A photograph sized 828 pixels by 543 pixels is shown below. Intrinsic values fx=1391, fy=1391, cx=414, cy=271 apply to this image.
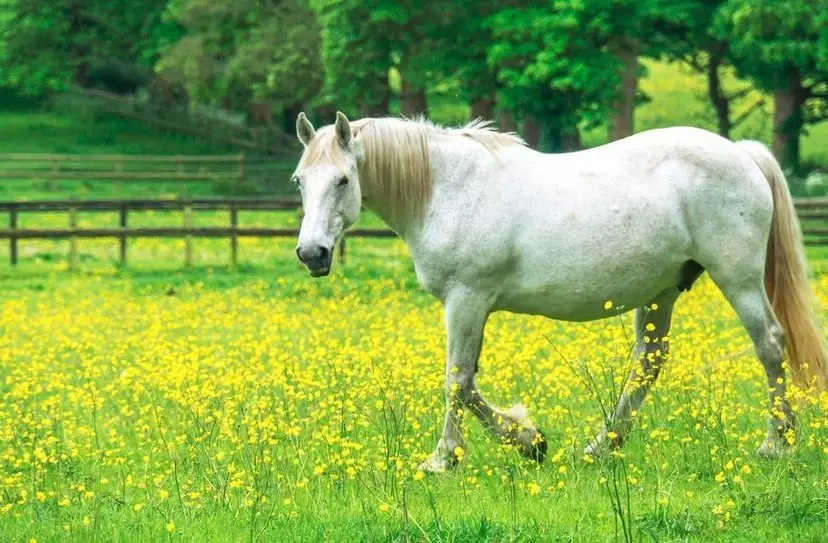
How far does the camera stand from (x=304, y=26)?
4031cm

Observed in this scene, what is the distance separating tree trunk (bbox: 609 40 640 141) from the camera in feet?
109

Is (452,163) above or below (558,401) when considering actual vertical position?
above

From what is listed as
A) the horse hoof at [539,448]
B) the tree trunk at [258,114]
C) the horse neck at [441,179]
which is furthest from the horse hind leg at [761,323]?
the tree trunk at [258,114]

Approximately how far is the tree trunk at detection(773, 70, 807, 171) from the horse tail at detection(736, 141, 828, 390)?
88.4ft

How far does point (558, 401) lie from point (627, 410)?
39.4 inches

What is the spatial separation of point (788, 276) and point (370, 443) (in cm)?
295

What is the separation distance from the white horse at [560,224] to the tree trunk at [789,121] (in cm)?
2740

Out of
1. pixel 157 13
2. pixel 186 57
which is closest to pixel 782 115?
pixel 186 57

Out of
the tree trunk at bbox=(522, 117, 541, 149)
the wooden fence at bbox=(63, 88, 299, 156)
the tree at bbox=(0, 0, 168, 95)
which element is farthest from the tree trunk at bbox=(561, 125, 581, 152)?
the tree at bbox=(0, 0, 168, 95)

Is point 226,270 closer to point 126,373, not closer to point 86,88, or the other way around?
point 126,373

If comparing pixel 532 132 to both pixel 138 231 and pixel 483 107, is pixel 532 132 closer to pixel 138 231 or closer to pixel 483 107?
pixel 483 107

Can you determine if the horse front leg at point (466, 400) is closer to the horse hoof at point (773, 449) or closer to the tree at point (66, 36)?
the horse hoof at point (773, 449)

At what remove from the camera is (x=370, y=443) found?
8961 millimetres

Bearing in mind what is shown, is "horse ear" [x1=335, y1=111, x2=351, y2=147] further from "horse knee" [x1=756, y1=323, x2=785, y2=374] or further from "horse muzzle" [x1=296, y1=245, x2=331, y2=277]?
"horse knee" [x1=756, y1=323, x2=785, y2=374]
